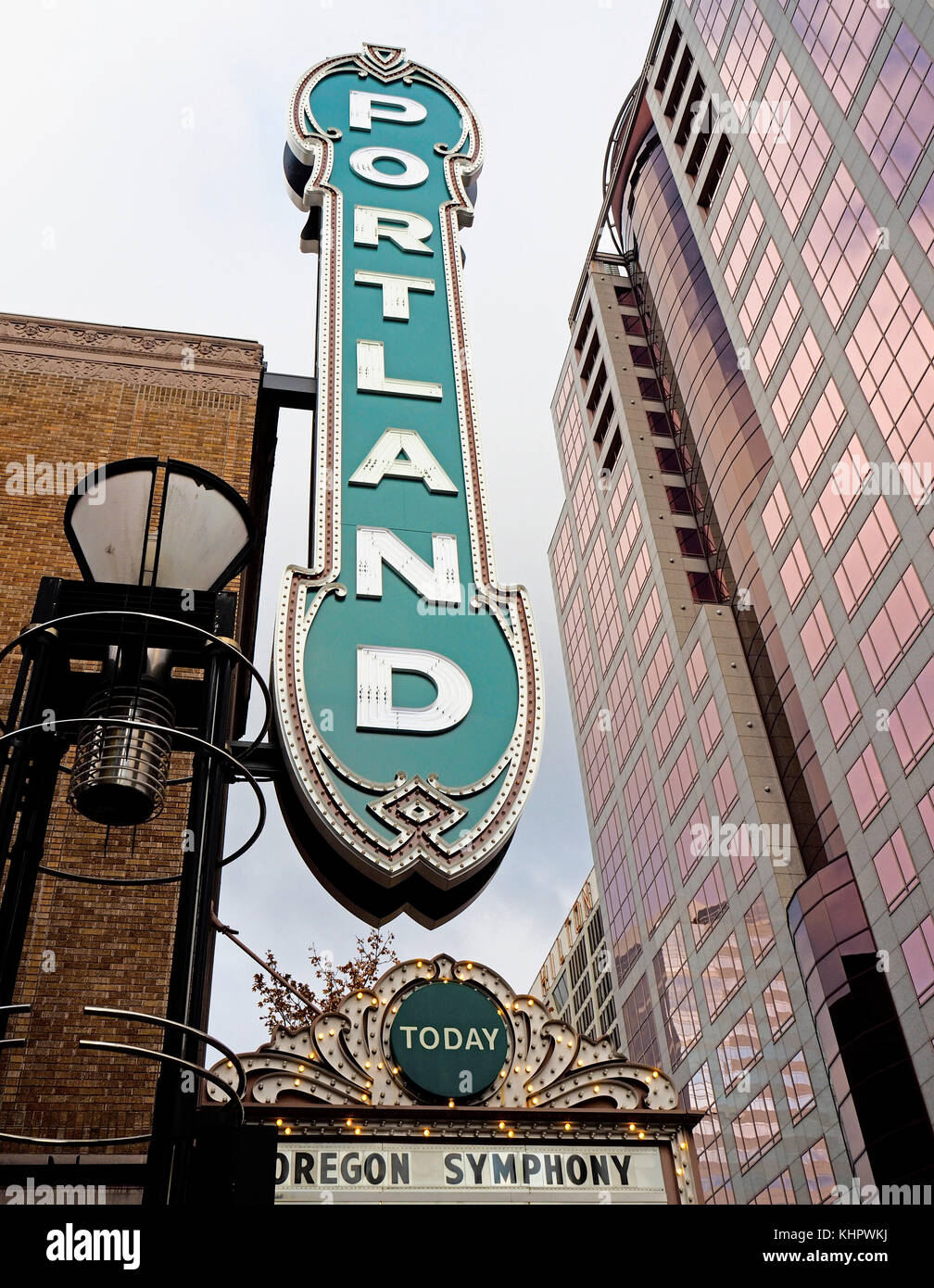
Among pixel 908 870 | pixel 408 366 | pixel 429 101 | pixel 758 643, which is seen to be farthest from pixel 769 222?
pixel 408 366

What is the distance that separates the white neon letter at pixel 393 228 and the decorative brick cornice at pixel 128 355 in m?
2.09

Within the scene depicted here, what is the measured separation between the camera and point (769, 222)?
48.2 m

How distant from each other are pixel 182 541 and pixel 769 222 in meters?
48.7

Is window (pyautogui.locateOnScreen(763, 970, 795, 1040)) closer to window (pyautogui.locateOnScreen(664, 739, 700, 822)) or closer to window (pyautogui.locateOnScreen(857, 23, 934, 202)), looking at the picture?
window (pyautogui.locateOnScreen(664, 739, 700, 822))

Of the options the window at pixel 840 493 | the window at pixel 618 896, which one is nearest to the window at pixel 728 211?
the window at pixel 840 493

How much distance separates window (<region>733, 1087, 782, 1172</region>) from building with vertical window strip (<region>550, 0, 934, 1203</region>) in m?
0.13

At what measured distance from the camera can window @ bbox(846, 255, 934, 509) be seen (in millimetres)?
35281

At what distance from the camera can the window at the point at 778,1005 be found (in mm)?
41500

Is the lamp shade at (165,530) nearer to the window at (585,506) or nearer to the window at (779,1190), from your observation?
the window at (779,1190)

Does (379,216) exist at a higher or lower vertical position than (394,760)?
higher

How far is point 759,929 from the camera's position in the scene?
4400 centimetres

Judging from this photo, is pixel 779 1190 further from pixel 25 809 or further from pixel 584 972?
pixel 584 972
